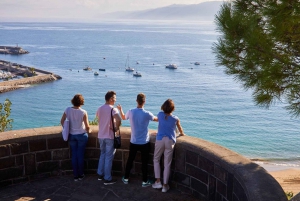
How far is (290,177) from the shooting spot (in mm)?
28609

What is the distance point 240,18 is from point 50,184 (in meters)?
3.20

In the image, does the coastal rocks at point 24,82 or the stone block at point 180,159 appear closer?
the stone block at point 180,159

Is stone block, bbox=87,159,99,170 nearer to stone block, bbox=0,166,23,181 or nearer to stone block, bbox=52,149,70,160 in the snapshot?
stone block, bbox=52,149,70,160

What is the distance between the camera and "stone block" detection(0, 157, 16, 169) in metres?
4.80

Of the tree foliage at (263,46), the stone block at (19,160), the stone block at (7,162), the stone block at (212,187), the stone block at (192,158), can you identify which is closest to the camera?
the stone block at (212,187)

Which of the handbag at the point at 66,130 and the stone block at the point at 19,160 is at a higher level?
the handbag at the point at 66,130

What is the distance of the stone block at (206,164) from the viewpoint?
14.1ft

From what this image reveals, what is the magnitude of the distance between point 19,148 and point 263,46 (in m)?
3.24

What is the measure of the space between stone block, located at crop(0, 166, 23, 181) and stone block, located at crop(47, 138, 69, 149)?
46 centimetres

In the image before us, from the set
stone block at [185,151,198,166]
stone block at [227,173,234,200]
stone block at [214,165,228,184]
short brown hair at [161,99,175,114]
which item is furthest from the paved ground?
short brown hair at [161,99,175,114]

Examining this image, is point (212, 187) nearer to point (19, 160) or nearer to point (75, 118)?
point (75, 118)

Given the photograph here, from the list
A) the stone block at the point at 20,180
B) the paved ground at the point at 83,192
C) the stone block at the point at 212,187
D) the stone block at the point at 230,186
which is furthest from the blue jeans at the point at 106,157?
the stone block at the point at 230,186

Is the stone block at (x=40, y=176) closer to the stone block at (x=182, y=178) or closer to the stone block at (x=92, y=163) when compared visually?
the stone block at (x=92, y=163)

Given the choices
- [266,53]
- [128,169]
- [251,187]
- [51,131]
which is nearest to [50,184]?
→ [51,131]
